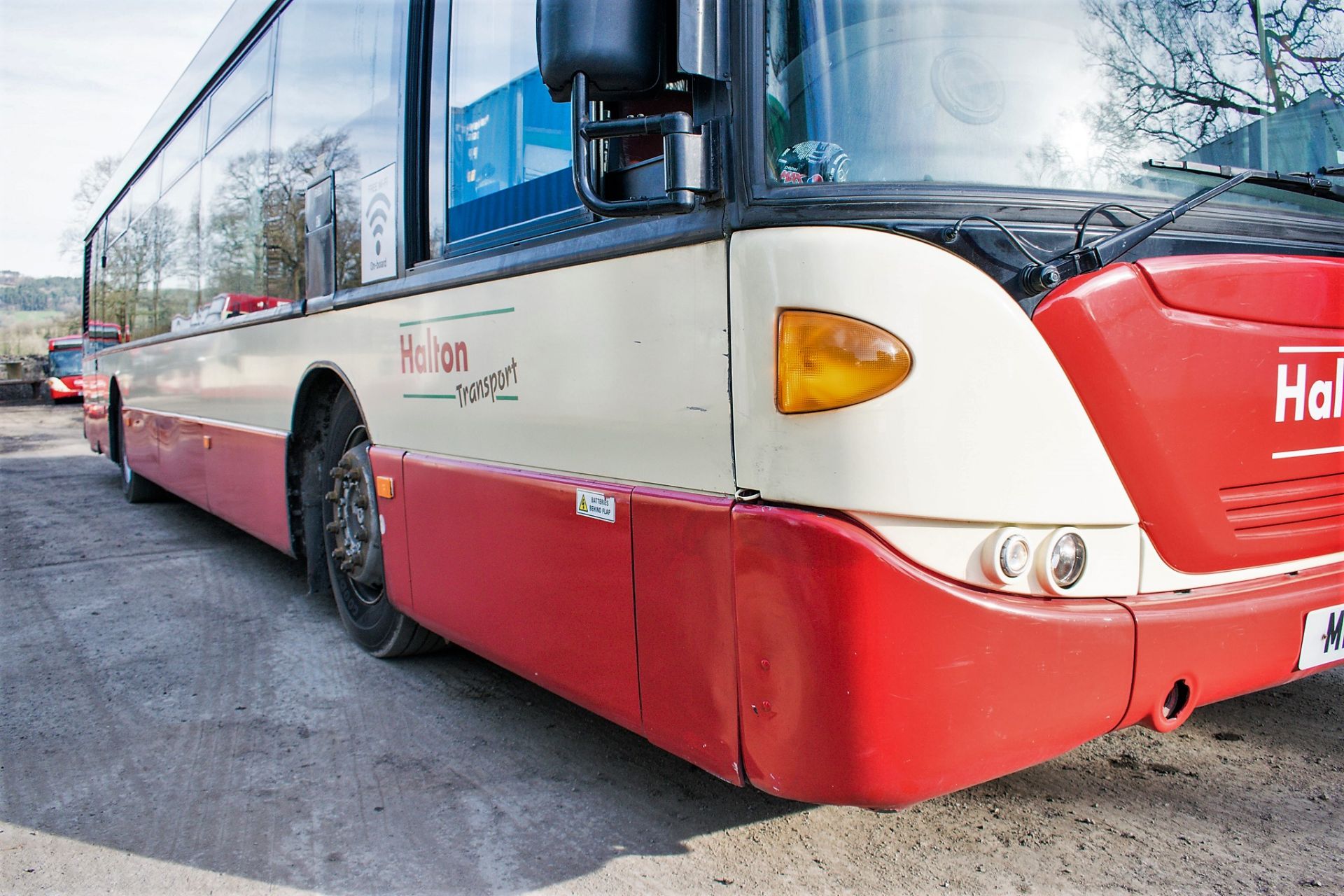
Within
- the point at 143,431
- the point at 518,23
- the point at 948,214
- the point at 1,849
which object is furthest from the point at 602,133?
the point at 143,431

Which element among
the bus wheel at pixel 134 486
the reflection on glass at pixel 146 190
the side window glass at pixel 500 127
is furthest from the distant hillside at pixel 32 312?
the side window glass at pixel 500 127

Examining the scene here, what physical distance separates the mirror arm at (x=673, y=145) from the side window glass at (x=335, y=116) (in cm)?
187

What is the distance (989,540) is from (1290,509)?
0.90 metres

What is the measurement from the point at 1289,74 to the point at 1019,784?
6.79ft

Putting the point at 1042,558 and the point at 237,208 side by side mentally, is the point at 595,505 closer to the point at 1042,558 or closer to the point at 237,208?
the point at 1042,558

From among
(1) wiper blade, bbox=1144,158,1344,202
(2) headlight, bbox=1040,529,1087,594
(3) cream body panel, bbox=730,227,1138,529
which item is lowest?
(2) headlight, bbox=1040,529,1087,594

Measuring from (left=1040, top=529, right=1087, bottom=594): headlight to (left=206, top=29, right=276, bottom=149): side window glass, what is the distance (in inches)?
193

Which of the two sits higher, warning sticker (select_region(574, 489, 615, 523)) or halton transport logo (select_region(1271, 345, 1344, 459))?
halton transport logo (select_region(1271, 345, 1344, 459))

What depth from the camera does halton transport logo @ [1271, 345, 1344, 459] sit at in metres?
2.34

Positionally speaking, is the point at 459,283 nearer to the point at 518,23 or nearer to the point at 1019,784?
the point at 518,23

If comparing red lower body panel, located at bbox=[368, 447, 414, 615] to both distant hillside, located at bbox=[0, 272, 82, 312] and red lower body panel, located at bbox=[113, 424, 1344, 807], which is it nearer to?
red lower body panel, located at bbox=[113, 424, 1344, 807]

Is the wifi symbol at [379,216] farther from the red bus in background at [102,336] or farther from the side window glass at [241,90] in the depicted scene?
the red bus in background at [102,336]

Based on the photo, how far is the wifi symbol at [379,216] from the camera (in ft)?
12.9

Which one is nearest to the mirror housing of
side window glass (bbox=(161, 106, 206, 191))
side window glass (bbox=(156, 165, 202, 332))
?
A: side window glass (bbox=(156, 165, 202, 332))
